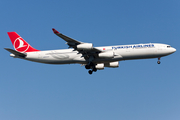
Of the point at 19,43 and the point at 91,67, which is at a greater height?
the point at 19,43

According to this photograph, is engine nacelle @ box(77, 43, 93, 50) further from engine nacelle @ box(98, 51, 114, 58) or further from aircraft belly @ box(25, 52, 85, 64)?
aircraft belly @ box(25, 52, 85, 64)

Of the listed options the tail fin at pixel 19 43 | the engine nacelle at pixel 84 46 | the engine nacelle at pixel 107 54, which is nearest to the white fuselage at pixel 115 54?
the engine nacelle at pixel 107 54

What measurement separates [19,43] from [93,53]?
53.2 ft

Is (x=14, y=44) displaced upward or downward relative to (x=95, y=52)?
upward

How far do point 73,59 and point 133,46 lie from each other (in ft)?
36.4

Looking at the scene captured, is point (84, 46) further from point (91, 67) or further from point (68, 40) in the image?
point (91, 67)

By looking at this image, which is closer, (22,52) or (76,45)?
(76,45)

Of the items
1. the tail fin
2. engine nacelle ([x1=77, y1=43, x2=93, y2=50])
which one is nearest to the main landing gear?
engine nacelle ([x1=77, y1=43, x2=93, y2=50])

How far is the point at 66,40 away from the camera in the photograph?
4375cm

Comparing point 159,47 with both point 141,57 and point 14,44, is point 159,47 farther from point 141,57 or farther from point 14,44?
point 14,44

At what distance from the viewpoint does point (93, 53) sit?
155 feet

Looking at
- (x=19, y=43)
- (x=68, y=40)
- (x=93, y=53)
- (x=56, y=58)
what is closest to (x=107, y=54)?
(x=93, y=53)

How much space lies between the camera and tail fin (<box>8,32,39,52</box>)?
5273 cm

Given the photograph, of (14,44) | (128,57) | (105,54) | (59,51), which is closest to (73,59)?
(59,51)
